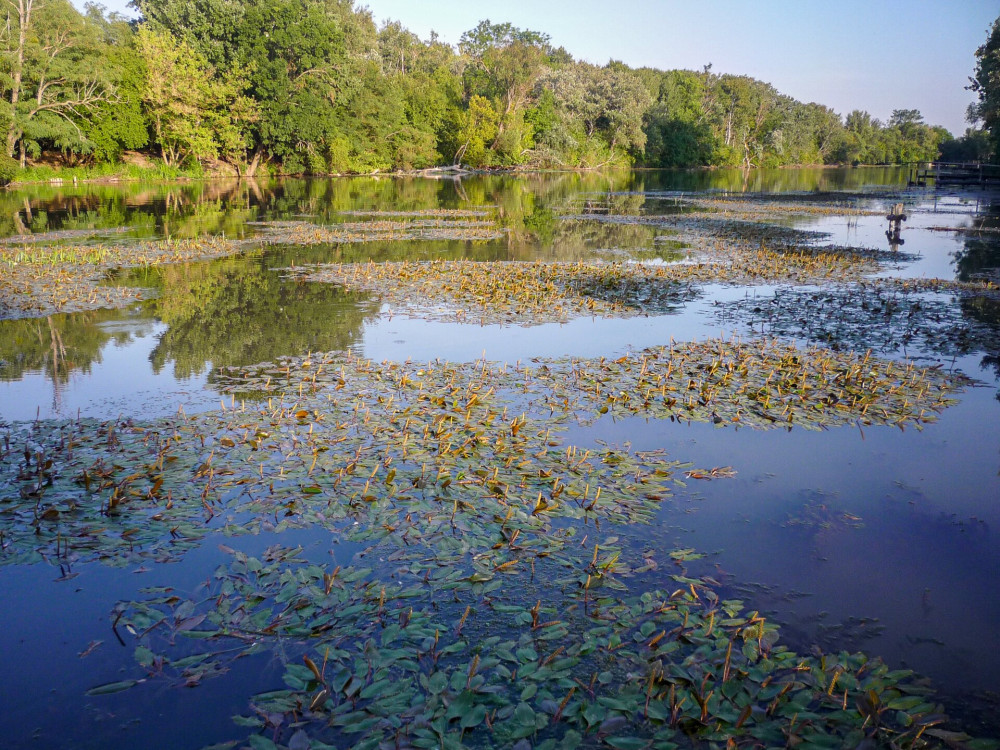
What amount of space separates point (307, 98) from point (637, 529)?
65497 mm

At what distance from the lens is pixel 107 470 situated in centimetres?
632

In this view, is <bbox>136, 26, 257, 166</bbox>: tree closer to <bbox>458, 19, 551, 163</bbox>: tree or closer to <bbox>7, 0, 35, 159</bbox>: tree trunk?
<bbox>7, 0, 35, 159</bbox>: tree trunk

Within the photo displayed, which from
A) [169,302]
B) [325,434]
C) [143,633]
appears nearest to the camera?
[143,633]

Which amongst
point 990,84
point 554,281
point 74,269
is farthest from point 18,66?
point 990,84

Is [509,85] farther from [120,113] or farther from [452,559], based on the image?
[452,559]

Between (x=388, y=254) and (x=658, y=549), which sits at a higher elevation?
(x=388, y=254)

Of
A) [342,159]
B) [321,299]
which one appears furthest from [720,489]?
[342,159]

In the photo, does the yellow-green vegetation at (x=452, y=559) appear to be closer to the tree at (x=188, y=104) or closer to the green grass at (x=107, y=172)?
the green grass at (x=107, y=172)

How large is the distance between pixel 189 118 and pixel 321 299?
168ft

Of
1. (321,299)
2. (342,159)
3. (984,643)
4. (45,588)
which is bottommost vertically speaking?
(984,643)

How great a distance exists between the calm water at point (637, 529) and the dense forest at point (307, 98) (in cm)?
4331

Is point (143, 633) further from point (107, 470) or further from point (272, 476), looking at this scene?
point (107, 470)

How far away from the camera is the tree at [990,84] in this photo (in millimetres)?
50250

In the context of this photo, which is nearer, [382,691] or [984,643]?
[382,691]
